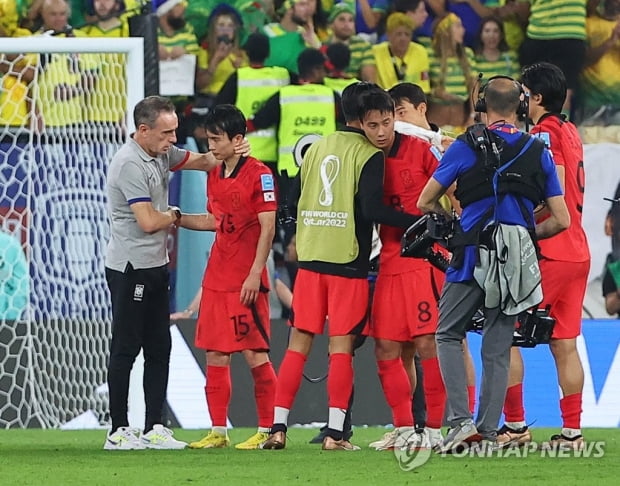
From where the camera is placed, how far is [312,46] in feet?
40.4

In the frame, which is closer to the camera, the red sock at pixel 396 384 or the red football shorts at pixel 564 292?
the red football shorts at pixel 564 292

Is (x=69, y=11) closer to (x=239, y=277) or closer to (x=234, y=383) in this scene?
(x=234, y=383)

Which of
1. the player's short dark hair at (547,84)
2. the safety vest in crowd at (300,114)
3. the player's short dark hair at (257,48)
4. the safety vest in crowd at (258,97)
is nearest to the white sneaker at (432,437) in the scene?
the player's short dark hair at (547,84)

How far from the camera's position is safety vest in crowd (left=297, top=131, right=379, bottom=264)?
7750 mm

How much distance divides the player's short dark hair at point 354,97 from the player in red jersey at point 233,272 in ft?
2.36

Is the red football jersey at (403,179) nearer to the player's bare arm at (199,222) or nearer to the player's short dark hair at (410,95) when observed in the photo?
A: the player's short dark hair at (410,95)

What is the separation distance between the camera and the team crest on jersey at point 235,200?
8.29 metres

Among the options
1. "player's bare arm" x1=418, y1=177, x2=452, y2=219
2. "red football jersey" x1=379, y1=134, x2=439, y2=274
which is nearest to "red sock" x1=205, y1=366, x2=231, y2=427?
"red football jersey" x1=379, y1=134, x2=439, y2=274

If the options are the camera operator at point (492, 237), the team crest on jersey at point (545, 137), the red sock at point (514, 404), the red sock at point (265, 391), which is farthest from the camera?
the red sock at point (265, 391)

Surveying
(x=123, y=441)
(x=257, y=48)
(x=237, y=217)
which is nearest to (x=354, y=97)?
(x=237, y=217)

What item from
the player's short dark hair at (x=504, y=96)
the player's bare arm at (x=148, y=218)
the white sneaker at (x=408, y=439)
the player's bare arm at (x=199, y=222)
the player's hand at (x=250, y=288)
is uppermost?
the player's short dark hair at (x=504, y=96)

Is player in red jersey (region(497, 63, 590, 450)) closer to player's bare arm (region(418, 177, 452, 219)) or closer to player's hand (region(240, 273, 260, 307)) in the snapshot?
player's bare arm (region(418, 177, 452, 219))

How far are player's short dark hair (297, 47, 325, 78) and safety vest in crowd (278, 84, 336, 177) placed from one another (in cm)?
16

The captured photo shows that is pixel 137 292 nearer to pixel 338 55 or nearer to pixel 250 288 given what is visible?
pixel 250 288
